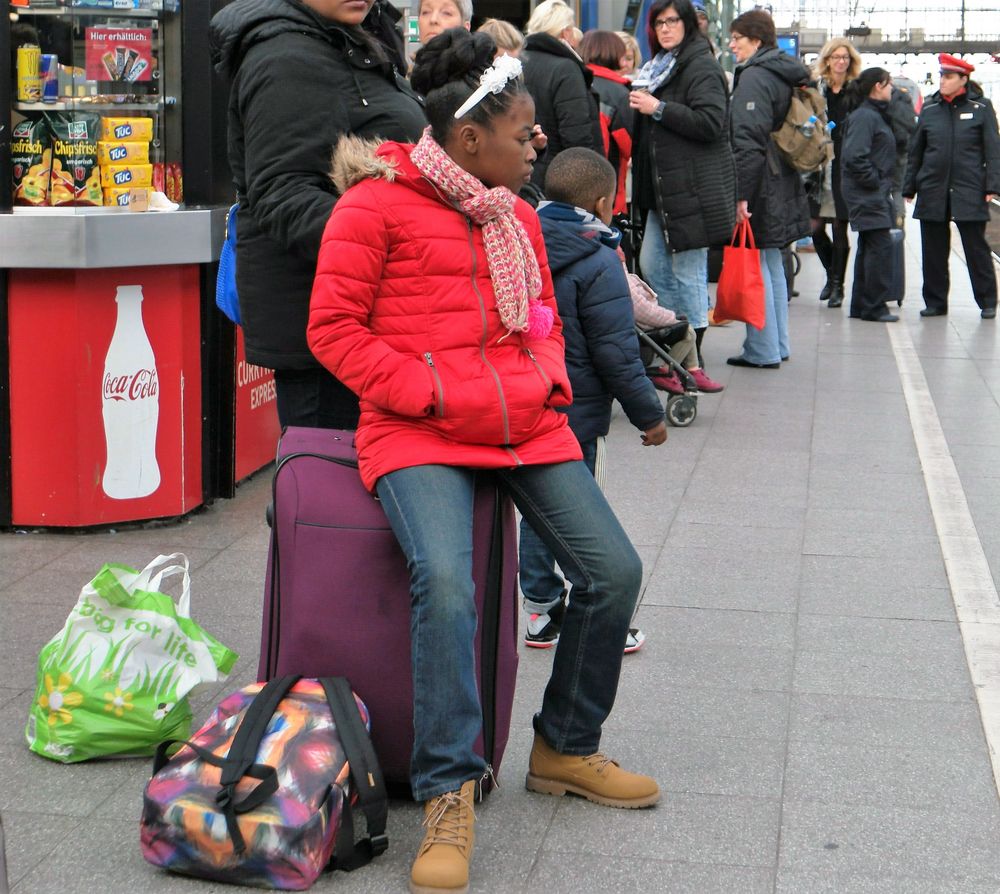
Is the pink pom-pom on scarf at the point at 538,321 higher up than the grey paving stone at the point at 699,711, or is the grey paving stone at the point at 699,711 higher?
the pink pom-pom on scarf at the point at 538,321

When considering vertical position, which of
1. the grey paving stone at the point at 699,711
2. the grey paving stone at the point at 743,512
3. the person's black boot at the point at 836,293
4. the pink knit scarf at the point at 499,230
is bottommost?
the grey paving stone at the point at 699,711

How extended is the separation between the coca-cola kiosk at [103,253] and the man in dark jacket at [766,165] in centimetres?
434

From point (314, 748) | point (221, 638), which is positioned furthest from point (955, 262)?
point (314, 748)

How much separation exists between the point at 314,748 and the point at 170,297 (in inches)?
115

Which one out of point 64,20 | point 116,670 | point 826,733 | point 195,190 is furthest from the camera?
point 195,190

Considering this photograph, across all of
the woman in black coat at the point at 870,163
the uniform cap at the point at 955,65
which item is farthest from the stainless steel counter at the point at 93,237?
the uniform cap at the point at 955,65

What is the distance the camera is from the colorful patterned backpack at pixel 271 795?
112 inches

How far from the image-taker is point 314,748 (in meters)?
2.96

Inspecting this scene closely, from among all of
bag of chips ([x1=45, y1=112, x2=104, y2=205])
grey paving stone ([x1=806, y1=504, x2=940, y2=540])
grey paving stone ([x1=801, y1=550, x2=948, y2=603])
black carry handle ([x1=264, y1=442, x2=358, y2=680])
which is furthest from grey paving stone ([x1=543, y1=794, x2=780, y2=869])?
bag of chips ([x1=45, y1=112, x2=104, y2=205])

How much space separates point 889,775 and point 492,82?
5.98 ft

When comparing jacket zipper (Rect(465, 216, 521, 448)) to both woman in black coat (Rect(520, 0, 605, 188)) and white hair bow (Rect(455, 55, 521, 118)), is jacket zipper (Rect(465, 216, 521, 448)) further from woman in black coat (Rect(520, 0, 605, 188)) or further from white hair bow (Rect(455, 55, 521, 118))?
woman in black coat (Rect(520, 0, 605, 188))

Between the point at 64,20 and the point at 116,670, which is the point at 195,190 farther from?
the point at 116,670

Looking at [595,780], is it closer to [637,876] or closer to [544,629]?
[637,876]

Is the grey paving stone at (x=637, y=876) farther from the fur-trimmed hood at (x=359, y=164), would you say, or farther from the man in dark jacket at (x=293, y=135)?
the fur-trimmed hood at (x=359, y=164)
